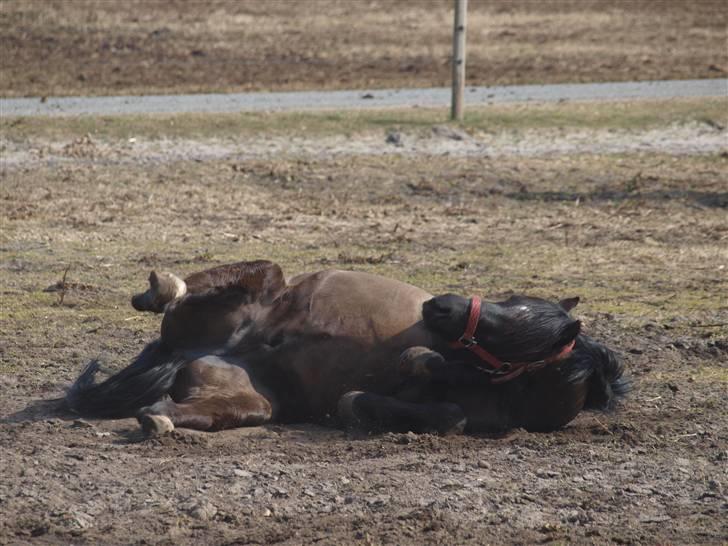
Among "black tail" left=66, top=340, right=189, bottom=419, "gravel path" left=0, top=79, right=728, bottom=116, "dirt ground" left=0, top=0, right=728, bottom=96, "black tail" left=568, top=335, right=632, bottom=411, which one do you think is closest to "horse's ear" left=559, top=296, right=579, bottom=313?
"black tail" left=568, top=335, right=632, bottom=411

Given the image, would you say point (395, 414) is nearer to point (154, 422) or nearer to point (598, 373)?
point (598, 373)

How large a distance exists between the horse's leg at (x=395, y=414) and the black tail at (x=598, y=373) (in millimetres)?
564

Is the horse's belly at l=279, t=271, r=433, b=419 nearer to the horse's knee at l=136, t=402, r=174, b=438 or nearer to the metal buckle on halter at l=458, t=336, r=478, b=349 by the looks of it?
the metal buckle on halter at l=458, t=336, r=478, b=349

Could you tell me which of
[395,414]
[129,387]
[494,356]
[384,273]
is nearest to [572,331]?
[494,356]

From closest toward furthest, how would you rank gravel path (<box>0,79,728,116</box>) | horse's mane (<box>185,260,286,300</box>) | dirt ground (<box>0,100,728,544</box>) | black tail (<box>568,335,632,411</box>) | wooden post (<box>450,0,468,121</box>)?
dirt ground (<box>0,100,728,544</box>) → black tail (<box>568,335,632,411</box>) → horse's mane (<box>185,260,286,300</box>) → wooden post (<box>450,0,468,121</box>) → gravel path (<box>0,79,728,116</box>)

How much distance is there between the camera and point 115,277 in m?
9.32

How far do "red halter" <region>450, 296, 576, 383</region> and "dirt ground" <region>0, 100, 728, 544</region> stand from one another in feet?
1.08

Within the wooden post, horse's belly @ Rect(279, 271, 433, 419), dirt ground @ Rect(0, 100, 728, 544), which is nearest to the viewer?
dirt ground @ Rect(0, 100, 728, 544)

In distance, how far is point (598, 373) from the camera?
5938 millimetres

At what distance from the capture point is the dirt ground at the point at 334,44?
70.4 ft

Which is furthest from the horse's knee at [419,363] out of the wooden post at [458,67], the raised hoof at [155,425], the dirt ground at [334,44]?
the dirt ground at [334,44]

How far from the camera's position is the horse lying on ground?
571 centimetres

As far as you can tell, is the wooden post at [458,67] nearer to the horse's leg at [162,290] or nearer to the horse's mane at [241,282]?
the horse's mane at [241,282]

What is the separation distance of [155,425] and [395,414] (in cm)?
105
